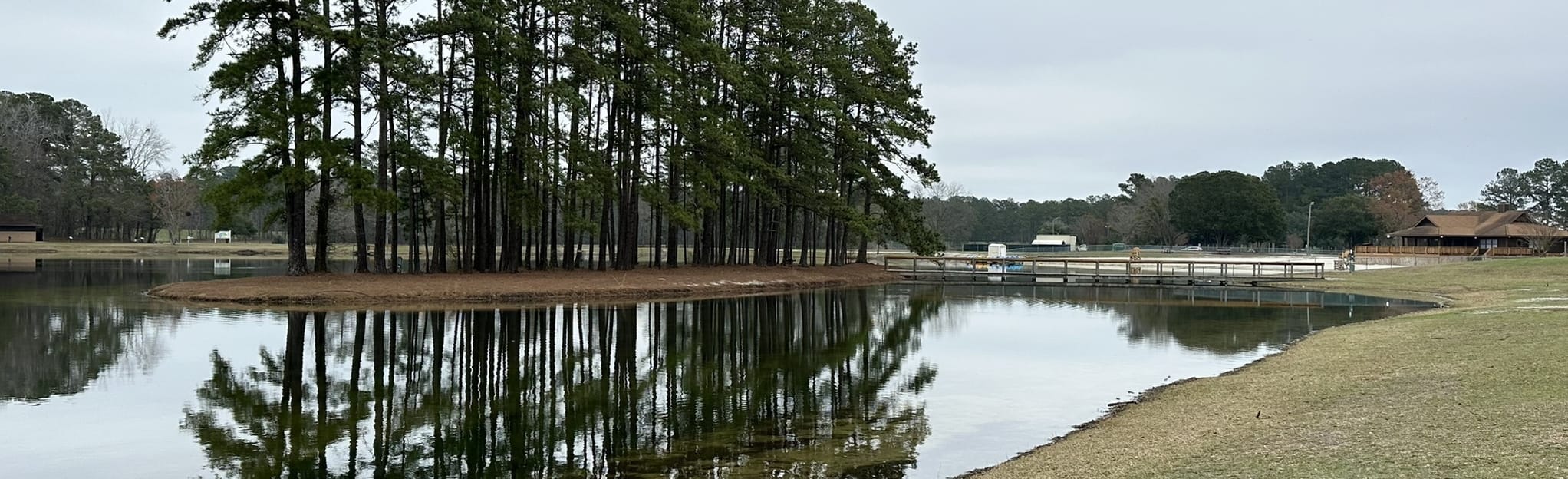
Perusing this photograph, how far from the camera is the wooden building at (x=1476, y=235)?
2778 inches

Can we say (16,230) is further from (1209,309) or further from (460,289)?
(1209,309)

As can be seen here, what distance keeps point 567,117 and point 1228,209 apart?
90.0 meters

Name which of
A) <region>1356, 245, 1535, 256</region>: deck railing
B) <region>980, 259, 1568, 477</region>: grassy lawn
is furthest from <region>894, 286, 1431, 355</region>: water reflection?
<region>1356, 245, 1535, 256</region>: deck railing

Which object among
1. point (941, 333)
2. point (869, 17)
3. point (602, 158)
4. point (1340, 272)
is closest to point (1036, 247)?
point (1340, 272)

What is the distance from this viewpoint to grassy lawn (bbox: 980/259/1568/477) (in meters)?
7.85

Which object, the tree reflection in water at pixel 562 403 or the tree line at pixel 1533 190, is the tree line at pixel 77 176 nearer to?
the tree reflection in water at pixel 562 403

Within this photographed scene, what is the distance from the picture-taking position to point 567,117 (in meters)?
37.9

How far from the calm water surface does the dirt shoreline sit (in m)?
1.93

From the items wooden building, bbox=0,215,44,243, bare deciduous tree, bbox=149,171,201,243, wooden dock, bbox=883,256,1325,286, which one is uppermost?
bare deciduous tree, bbox=149,171,201,243

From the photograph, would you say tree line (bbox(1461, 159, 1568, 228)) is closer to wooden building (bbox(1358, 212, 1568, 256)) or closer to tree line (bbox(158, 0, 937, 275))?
wooden building (bbox(1358, 212, 1568, 256))

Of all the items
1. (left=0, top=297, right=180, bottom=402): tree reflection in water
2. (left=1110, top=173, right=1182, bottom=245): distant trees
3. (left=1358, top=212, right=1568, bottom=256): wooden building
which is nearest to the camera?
(left=0, top=297, right=180, bottom=402): tree reflection in water

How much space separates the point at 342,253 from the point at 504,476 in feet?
237

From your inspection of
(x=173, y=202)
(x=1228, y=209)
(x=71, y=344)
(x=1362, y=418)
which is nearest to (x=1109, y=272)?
(x=1362, y=418)

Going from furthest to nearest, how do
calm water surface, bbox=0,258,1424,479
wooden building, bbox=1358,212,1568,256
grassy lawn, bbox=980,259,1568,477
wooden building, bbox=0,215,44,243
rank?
wooden building, bbox=0,215,44,243 < wooden building, bbox=1358,212,1568,256 < calm water surface, bbox=0,258,1424,479 < grassy lawn, bbox=980,259,1568,477
